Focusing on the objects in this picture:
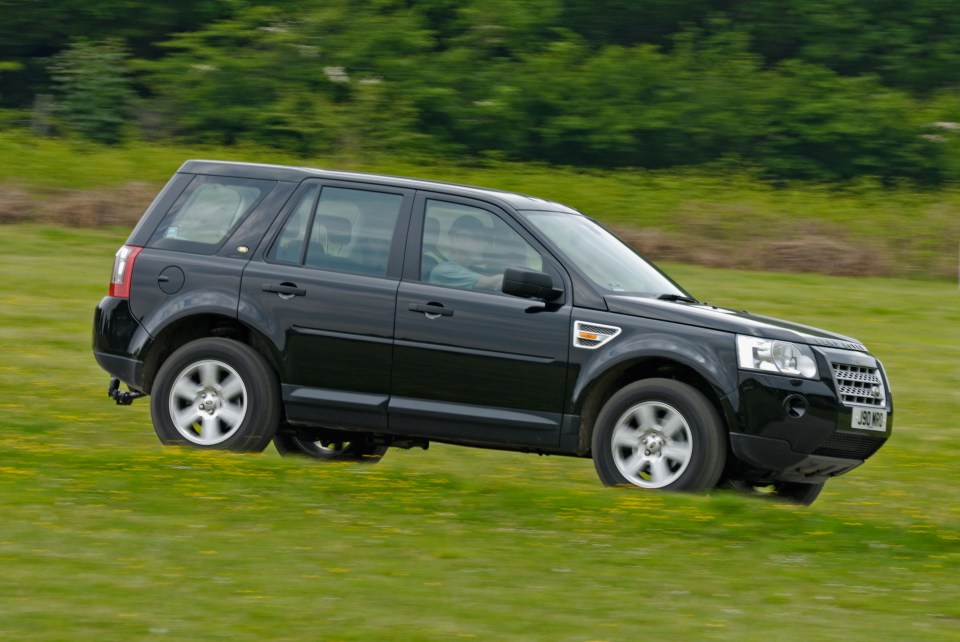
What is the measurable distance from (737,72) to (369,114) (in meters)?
10.2

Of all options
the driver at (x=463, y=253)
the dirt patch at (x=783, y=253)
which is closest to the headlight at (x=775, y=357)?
the driver at (x=463, y=253)

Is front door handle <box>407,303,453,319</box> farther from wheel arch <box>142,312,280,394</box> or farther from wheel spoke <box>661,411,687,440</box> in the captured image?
A: wheel spoke <box>661,411,687,440</box>

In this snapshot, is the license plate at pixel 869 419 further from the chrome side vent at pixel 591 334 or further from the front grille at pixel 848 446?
the chrome side vent at pixel 591 334

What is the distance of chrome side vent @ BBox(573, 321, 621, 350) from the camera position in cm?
916

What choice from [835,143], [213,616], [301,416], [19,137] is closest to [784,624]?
[213,616]

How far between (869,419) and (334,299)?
3.13 metres

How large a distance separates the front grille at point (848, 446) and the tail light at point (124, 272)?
4212 mm

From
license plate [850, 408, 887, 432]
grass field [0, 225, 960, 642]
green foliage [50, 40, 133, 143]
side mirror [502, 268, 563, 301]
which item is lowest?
grass field [0, 225, 960, 642]

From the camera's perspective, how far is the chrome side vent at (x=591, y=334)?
916 cm

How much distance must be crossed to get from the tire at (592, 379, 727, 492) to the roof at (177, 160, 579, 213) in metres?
Answer: 1.42

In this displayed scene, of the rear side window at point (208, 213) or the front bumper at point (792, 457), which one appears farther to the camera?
the rear side window at point (208, 213)

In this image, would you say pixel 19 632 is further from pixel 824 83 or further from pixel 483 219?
pixel 824 83

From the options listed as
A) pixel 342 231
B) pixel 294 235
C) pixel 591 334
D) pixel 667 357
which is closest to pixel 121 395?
pixel 294 235

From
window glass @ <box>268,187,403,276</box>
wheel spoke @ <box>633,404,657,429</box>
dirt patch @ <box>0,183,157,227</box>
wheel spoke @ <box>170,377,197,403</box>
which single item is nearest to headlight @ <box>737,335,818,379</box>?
wheel spoke @ <box>633,404,657,429</box>
